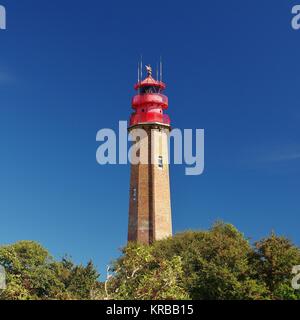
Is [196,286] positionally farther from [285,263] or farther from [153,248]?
[153,248]

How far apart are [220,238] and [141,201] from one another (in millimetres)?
18335

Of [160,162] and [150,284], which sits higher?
[160,162]

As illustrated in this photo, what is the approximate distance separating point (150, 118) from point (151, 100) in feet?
6.35

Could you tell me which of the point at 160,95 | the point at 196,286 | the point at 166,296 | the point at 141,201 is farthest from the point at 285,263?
the point at 160,95

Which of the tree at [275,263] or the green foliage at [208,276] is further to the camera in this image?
the tree at [275,263]

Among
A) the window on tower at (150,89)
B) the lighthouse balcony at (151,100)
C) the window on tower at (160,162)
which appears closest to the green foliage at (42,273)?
the window on tower at (160,162)

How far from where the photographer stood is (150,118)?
65.4 m

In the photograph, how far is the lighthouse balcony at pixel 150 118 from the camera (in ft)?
215

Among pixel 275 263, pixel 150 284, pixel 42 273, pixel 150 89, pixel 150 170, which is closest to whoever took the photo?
pixel 150 284

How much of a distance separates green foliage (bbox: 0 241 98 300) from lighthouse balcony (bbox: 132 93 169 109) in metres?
17.4

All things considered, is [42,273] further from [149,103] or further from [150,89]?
[150,89]

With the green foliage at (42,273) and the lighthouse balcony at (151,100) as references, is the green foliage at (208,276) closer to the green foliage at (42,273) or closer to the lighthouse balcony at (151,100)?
the green foliage at (42,273)

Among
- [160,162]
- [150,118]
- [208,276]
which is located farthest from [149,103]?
[208,276]

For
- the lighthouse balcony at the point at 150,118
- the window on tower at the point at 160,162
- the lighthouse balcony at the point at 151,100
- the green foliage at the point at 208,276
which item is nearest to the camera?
the green foliage at the point at 208,276
